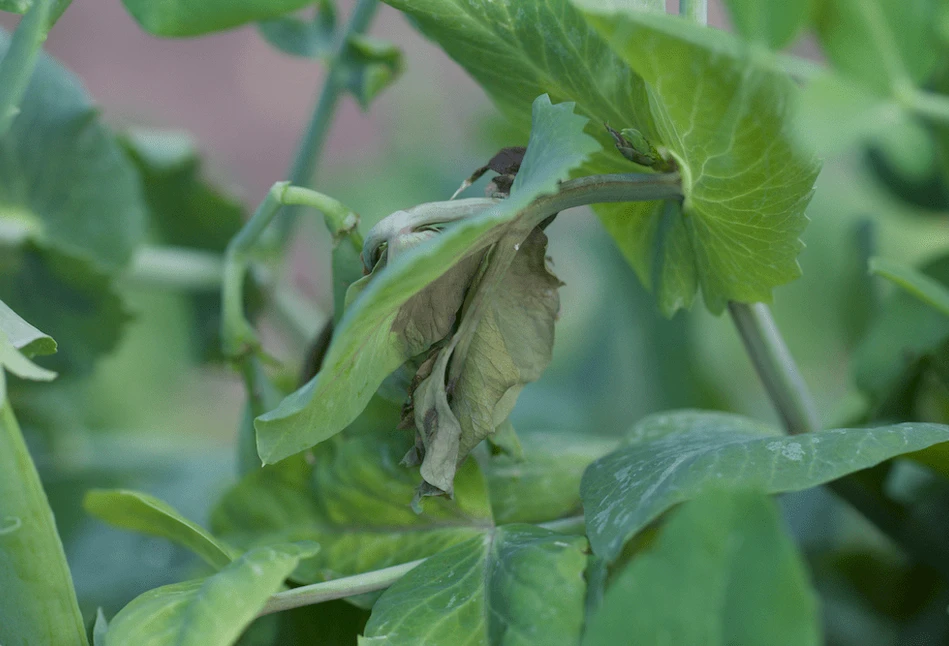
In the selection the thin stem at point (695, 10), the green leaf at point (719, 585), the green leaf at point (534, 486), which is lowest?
the green leaf at point (534, 486)

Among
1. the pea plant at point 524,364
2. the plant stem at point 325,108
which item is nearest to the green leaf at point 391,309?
the pea plant at point 524,364

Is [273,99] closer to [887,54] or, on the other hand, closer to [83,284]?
[83,284]

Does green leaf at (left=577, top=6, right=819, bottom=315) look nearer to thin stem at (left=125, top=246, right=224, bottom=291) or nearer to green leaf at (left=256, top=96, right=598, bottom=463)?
green leaf at (left=256, top=96, right=598, bottom=463)

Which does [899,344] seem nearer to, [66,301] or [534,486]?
[534,486]

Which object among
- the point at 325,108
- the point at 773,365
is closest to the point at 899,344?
the point at 773,365

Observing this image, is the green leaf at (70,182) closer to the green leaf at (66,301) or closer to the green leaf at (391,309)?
the green leaf at (66,301)

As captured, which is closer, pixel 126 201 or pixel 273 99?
pixel 126 201

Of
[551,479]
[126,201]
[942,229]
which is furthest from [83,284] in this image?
[942,229]
